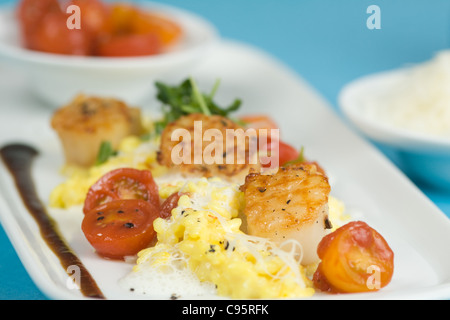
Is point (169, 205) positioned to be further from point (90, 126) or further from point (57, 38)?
point (57, 38)

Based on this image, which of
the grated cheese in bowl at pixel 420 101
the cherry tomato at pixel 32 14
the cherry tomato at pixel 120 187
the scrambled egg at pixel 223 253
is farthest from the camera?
the cherry tomato at pixel 32 14

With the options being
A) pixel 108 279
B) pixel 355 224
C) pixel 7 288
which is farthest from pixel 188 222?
pixel 7 288

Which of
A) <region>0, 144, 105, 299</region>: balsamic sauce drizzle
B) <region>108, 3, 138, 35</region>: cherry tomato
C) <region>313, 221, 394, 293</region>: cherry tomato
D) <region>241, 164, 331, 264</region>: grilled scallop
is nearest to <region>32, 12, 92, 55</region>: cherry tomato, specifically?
<region>108, 3, 138, 35</region>: cherry tomato

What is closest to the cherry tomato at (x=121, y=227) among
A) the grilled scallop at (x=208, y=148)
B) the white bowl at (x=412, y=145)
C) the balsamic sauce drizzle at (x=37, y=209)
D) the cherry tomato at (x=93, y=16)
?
the balsamic sauce drizzle at (x=37, y=209)

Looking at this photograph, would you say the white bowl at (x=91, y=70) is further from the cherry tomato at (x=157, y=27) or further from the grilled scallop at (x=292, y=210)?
the grilled scallop at (x=292, y=210)

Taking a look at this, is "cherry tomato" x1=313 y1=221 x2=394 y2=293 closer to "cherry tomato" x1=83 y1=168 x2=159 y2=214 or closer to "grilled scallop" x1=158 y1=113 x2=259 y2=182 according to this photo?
"grilled scallop" x1=158 y1=113 x2=259 y2=182
